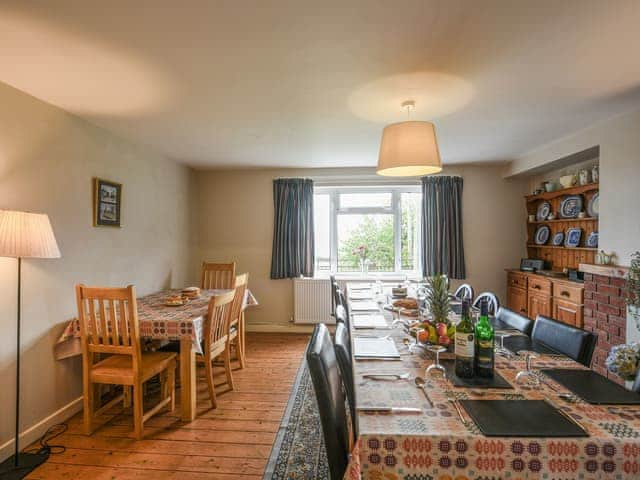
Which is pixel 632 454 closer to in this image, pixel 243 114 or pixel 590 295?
pixel 590 295

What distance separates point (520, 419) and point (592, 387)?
18.3 inches

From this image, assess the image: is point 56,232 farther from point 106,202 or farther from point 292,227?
point 292,227

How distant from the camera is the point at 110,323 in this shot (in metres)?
2.31

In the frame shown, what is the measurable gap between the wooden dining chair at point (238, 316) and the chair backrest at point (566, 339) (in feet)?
7.53

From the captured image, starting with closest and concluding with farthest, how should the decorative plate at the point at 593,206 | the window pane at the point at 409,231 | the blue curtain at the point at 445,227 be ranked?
the decorative plate at the point at 593,206, the blue curtain at the point at 445,227, the window pane at the point at 409,231

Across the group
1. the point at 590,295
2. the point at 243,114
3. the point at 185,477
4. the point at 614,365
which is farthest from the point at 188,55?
the point at 590,295

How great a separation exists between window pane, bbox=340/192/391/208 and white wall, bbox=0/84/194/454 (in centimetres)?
266

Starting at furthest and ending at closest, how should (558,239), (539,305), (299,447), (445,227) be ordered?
(445,227) < (558,239) < (539,305) < (299,447)

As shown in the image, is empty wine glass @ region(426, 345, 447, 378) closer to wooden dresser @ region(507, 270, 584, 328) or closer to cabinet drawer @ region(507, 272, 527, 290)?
wooden dresser @ region(507, 270, 584, 328)

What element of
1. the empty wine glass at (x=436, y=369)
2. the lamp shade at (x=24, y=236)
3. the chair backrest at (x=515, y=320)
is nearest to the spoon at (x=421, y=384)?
the empty wine glass at (x=436, y=369)

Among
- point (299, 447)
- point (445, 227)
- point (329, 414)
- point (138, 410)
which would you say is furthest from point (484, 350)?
point (445, 227)

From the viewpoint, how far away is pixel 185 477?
195 cm

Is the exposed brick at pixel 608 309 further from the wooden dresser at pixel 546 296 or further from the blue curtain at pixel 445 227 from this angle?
the blue curtain at pixel 445 227

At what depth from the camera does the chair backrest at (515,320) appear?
2105mm
